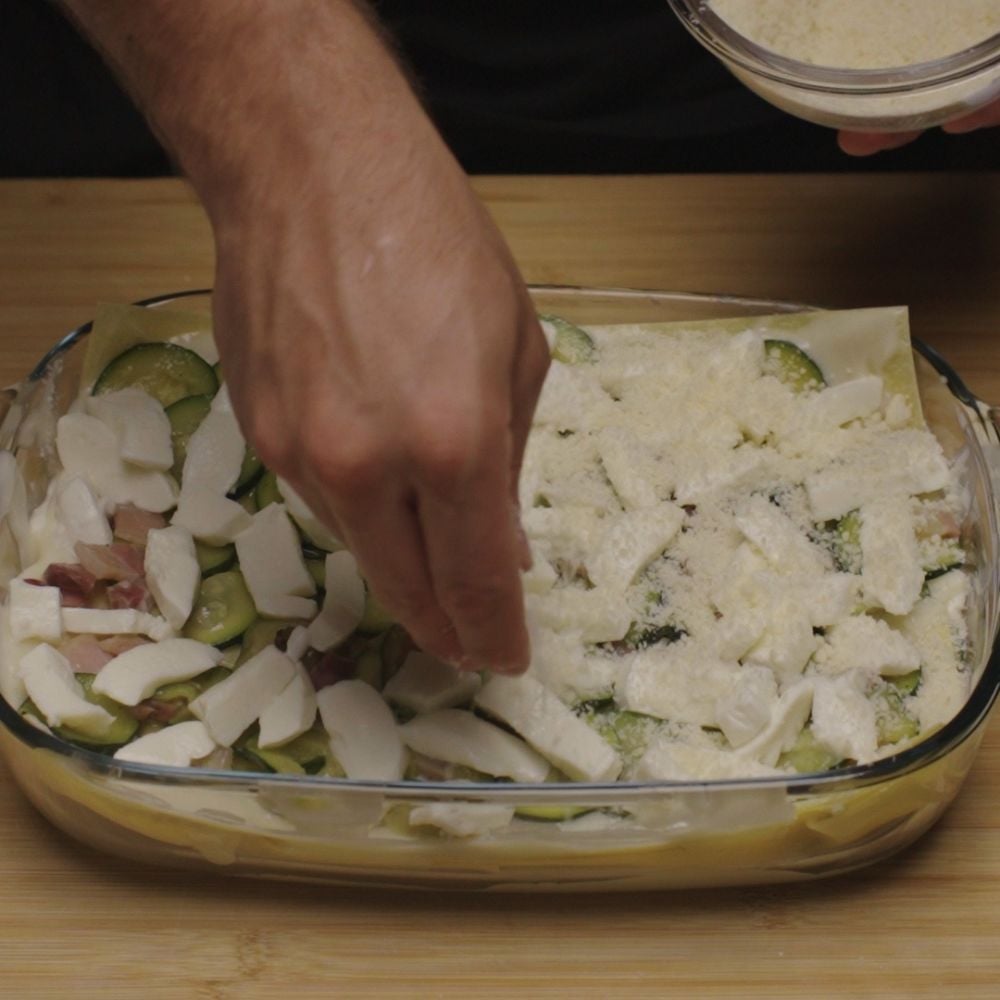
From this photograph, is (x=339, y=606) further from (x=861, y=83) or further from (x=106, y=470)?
(x=861, y=83)

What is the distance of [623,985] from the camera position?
165 centimetres

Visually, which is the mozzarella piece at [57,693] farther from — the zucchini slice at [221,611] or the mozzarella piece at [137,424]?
the mozzarella piece at [137,424]

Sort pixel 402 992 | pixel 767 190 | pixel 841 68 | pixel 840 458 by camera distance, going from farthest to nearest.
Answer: pixel 767 190, pixel 840 458, pixel 841 68, pixel 402 992

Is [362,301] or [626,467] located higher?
[362,301]

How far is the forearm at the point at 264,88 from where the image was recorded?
4.24 feet

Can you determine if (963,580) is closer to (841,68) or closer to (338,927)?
(841,68)

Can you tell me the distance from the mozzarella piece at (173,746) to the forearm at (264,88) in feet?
2.00

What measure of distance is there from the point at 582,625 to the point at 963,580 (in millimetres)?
469

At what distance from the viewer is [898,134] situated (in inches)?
81.7

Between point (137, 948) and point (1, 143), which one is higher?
point (1, 143)

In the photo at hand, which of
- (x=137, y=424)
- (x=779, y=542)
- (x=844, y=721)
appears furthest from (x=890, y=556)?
(x=137, y=424)

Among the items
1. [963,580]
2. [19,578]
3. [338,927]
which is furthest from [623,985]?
[19,578]

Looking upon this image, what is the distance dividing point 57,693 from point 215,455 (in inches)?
15.6

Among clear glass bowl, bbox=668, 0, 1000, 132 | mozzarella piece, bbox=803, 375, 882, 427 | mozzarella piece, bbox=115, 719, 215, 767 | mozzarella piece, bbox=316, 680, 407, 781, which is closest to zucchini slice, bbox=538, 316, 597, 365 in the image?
mozzarella piece, bbox=803, 375, 882, 427
